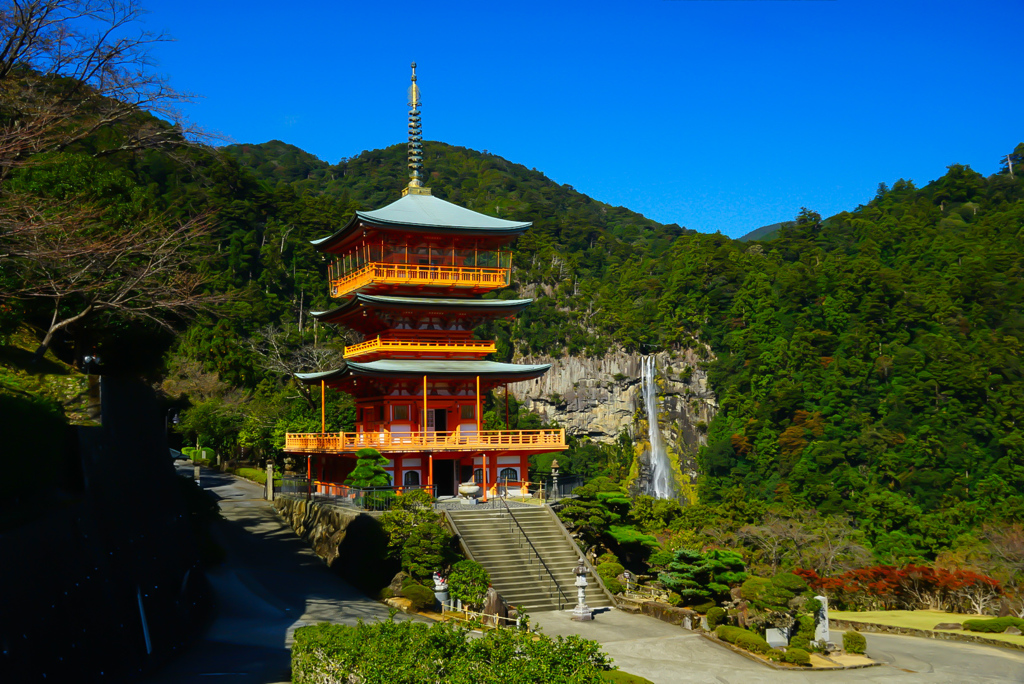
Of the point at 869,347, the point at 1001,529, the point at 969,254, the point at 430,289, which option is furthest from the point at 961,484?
the point at 430,289

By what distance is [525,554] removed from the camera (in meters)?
25.2

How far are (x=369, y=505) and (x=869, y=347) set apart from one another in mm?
66661

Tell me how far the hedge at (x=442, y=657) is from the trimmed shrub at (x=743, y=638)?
9943mm

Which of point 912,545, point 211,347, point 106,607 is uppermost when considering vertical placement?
point 211,347

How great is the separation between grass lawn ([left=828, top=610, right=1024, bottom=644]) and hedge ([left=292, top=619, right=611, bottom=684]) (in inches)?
696

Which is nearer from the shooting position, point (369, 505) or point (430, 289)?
point (369, 505)

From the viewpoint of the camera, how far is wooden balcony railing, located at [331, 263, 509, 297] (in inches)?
1271

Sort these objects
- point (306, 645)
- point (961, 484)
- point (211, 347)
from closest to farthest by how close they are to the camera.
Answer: point (306, 645)
point (211, 347)
point (961, 484)

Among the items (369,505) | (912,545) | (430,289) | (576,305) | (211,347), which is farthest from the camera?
(576,305)

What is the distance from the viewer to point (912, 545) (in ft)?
127

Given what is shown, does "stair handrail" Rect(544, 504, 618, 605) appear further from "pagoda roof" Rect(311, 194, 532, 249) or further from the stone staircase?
"pagoda roof" Rect(311, 194, 532, 249)

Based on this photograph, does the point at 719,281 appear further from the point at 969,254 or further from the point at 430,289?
the point at 430,289

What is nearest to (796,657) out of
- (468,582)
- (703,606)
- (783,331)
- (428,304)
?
(703,606)

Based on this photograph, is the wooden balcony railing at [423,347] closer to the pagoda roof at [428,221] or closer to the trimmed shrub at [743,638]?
the pagoda roof at [428,221]
